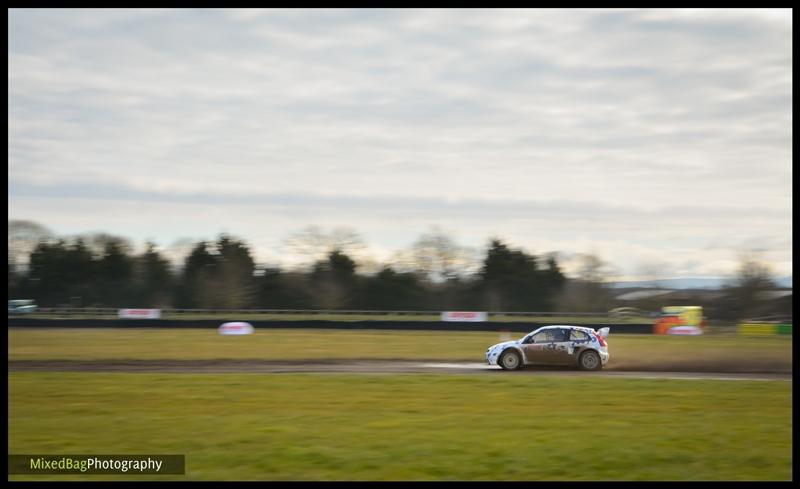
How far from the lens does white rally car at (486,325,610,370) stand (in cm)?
2150

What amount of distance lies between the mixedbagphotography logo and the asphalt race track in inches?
426

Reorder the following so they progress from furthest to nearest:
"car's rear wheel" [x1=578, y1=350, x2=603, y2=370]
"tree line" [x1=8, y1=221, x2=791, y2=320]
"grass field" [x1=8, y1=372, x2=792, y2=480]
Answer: "tree line" [x1=8, y1=221, x2=791, y2=320], "car's rear wheel" [x1=578, y1=350, x2=603, y2=370], "grass field" [x1=8, y1=372, x2=792, y2=480]

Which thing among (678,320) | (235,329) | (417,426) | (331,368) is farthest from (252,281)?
(417,426)

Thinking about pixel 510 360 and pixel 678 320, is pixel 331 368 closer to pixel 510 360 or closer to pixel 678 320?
pixel 510 360

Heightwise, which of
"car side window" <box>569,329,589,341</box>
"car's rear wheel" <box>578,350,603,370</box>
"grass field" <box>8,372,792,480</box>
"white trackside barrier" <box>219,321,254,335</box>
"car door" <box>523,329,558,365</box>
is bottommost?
"grass field" <box>8,372,792,480</box>

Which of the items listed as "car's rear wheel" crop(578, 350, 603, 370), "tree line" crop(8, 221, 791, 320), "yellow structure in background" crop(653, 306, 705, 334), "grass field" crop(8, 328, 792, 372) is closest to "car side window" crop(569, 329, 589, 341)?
"car's rear wheel" crop(578, 350, 603, 370)

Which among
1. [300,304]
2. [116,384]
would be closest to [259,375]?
[116,384]

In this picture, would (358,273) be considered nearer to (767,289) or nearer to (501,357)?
(767,289)

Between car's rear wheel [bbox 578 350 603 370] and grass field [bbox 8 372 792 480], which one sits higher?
car's rear wheel [bbox 578 350 603 370]

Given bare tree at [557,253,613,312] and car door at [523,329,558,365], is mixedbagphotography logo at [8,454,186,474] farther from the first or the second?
bare tree at [557,253,613,312]

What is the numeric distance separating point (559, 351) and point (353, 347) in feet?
37.3

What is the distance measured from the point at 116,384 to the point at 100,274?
65342 mm

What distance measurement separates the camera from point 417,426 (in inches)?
467

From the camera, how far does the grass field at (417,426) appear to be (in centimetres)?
923
